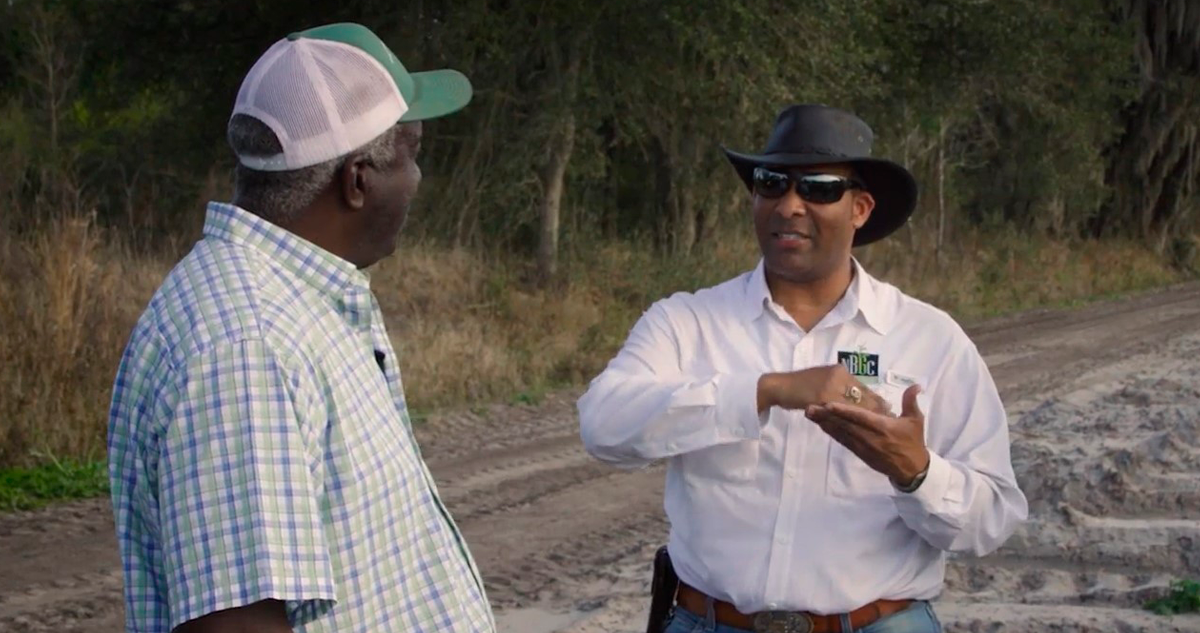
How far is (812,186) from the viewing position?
3412 millimetres

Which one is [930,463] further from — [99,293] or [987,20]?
[987,20]

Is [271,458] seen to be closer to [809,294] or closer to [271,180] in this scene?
[271,180]

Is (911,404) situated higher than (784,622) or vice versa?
(911,404)

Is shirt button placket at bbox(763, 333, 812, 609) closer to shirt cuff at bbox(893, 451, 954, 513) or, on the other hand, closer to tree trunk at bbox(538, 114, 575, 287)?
shirt cuff at bbox(893, 451, 954, 513)

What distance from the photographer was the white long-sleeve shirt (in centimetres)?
310

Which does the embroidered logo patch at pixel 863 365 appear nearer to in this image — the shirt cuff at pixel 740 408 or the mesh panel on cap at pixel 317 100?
the shirt cuff at pixel 740 408

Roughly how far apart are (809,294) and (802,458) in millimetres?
421

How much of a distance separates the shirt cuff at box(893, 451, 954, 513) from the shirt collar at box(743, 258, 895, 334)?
15.2 inches

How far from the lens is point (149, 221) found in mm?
17922

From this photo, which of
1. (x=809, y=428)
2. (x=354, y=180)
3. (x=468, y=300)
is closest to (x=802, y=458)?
(x=809, y=428)

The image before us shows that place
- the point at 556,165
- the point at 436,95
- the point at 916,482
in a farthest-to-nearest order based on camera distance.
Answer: the point at 556,165 → the point at 916,482 → the point at 436,95

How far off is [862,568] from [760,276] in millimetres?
692

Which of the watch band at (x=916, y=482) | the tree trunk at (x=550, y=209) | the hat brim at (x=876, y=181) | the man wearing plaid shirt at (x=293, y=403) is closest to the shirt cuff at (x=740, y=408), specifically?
the watch band at (x=916, y=482)

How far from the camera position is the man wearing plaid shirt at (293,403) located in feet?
6.70
